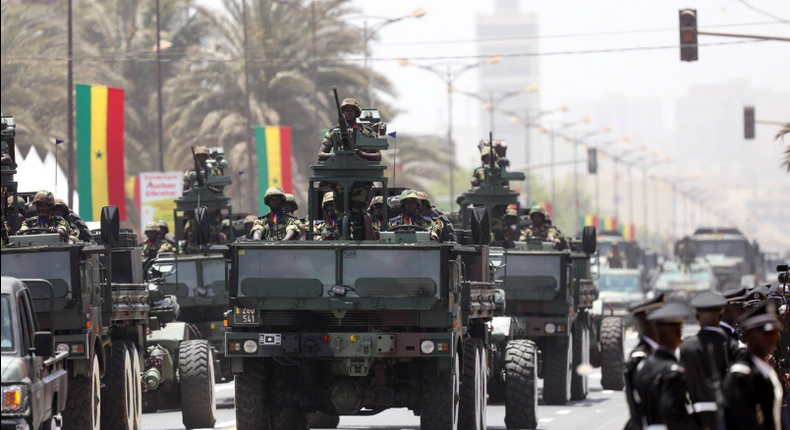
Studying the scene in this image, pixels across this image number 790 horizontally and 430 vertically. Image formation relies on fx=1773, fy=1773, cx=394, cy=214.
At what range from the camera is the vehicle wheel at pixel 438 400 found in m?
17.0

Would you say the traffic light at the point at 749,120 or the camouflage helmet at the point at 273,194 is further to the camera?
the traffic light at the point at 749,120

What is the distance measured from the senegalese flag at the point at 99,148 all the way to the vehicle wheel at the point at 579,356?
11285 mm

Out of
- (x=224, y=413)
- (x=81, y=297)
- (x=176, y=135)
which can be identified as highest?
(x=176, y=135)

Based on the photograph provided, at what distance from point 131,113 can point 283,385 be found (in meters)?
35.5

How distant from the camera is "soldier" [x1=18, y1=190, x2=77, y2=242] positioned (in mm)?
18594

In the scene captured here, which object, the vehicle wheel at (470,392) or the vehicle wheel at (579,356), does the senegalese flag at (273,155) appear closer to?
the vehicle wheel at (579,356)

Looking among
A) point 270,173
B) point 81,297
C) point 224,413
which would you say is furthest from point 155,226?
point 270,173

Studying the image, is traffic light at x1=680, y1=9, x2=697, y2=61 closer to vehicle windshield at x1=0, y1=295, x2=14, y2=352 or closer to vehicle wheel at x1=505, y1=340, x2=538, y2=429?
vehicle wheel at x1=505, y1=340, x2=538, y2=429

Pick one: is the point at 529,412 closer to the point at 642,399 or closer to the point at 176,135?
the point at 642,399

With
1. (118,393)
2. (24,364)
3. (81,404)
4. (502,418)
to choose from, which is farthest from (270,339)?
(502,418)

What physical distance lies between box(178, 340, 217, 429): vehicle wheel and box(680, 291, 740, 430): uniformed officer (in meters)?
11.3

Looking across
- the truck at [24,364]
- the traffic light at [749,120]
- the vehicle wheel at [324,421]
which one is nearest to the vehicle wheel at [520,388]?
the vehicle wheel at [324,421]

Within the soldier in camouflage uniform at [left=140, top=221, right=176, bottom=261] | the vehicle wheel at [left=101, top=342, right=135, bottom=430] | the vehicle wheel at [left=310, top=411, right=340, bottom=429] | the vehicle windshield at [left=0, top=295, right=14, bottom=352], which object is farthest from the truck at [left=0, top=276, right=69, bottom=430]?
the soldier in camouflage uniform at [left=140, top=221, right=176, bottom=261]

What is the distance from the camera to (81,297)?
1680 cm
